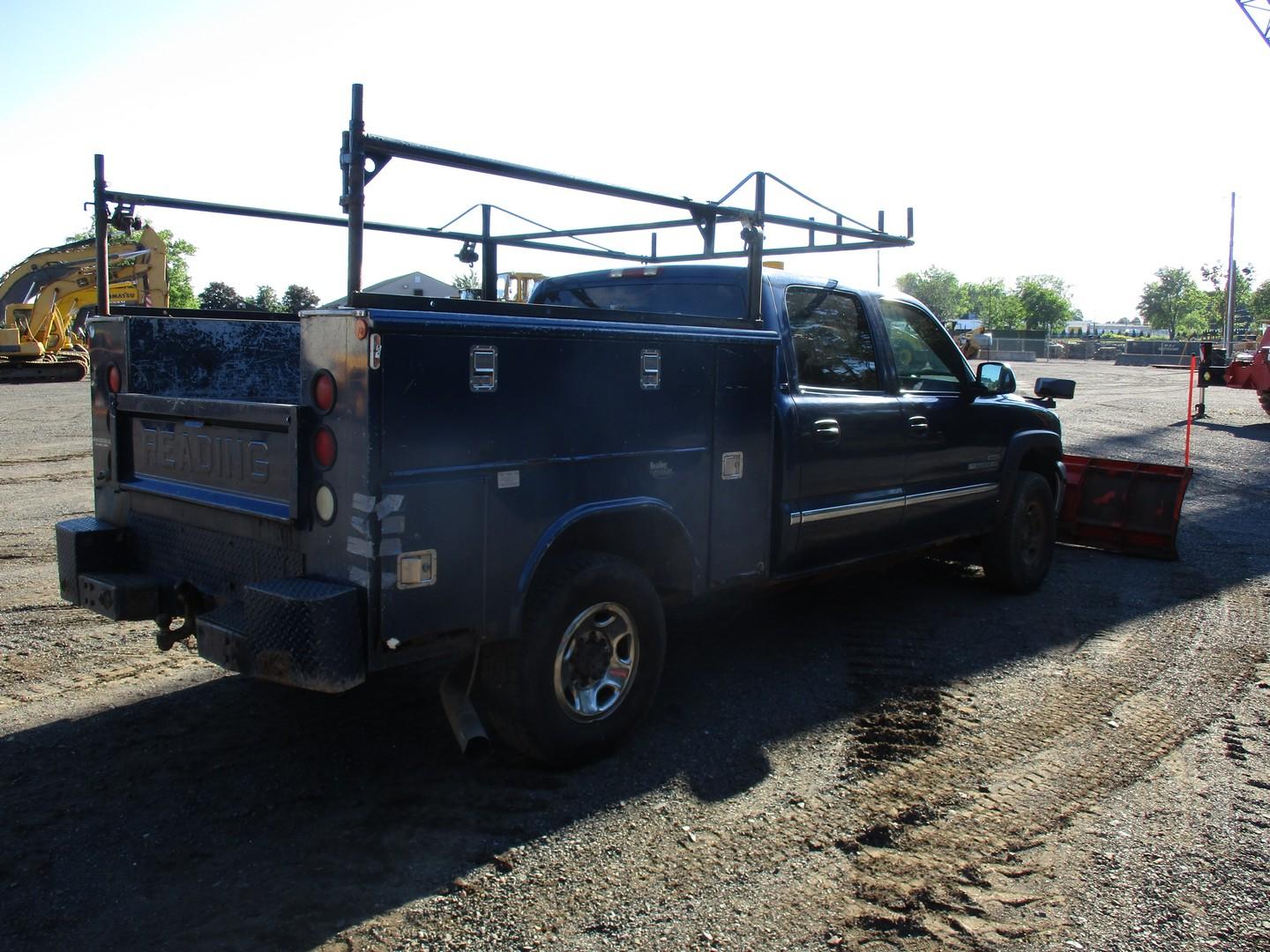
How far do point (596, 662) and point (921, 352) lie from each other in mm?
3247

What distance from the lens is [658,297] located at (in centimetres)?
559

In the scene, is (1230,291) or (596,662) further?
(1230,291)

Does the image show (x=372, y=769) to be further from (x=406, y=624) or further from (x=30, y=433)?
(x=30, y=433)

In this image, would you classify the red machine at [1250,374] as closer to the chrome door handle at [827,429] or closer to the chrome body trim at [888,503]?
the chrome body trim at [888,503]

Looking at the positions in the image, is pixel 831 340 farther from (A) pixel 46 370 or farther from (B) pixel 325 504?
(A) pixel 46 370

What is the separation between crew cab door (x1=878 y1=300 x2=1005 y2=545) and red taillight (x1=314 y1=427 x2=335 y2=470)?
3.49 m

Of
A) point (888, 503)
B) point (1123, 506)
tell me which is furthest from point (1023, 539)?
point (1123, 506)

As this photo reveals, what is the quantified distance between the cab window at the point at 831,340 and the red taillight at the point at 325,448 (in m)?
2.58

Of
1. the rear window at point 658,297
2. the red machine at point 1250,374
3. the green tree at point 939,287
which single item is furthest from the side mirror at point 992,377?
the green tree at point 939,287

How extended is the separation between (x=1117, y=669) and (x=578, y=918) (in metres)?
3.75

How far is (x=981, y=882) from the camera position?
3.40 m

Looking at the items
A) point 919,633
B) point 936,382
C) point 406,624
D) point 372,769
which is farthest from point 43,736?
point 936,382

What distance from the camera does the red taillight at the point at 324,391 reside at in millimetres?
3496

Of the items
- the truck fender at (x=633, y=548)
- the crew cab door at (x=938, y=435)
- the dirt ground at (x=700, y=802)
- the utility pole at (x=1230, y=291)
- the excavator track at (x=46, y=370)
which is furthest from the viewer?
the utility pole at (x=1230, y=291)
